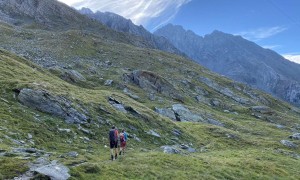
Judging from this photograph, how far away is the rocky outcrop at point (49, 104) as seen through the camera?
43.2m

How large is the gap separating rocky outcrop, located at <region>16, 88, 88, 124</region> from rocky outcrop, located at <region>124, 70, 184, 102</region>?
204 ft

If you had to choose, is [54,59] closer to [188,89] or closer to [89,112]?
[188,89]

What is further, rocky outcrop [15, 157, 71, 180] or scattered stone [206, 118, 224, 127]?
scattered stone [206, 118, 224, 127]

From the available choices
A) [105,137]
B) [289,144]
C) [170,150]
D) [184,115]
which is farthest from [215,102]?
[105,137]

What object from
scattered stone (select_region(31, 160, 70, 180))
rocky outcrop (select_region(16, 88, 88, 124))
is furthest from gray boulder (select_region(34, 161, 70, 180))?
rocky outcrop (select_region(16, 88, 88, 124))

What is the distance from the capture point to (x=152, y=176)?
31.8 meters

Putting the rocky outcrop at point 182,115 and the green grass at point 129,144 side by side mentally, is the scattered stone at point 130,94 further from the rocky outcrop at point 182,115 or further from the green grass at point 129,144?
the rocky outcrop at point 182,115

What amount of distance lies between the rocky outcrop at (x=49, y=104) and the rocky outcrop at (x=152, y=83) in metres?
62.1

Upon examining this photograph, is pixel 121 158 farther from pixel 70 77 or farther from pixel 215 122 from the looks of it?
pixel 215 122

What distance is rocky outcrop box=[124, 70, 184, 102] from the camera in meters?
110

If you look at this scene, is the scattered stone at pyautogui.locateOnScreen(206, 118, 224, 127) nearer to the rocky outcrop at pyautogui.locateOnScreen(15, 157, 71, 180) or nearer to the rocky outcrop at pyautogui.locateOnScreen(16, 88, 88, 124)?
the rocky outcrop at pyautogui.locateOnScreen(16, 88, 88, 124)

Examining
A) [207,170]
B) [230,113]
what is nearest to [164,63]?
[230,113]

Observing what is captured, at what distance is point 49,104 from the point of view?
44.4 meters

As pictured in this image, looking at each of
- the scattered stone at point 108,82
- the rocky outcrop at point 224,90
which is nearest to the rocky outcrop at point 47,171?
the scattered stone at point 108,82
